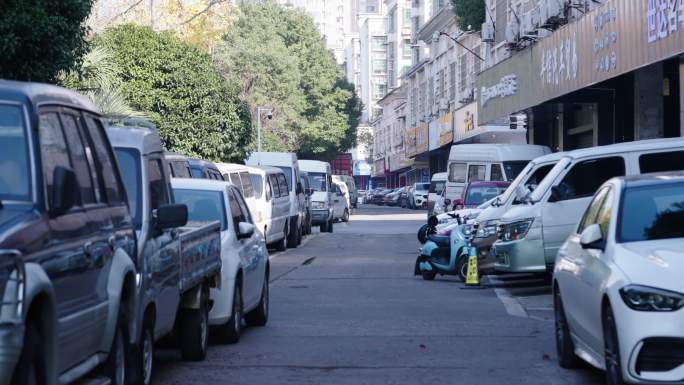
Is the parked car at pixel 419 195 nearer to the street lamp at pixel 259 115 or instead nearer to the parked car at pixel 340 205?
the street lamp at pixel 259 115

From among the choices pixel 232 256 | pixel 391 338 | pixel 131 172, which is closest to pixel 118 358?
pixel 131 172

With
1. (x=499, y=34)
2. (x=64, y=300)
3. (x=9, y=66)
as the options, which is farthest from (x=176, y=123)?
(x=64, y=300)

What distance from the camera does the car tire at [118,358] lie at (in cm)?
724

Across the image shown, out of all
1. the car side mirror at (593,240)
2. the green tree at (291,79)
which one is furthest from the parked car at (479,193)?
the green tree at (291,79)

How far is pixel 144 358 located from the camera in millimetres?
8406

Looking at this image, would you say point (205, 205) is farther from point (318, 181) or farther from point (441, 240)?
point (318, 181)

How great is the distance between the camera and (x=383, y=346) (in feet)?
37.8

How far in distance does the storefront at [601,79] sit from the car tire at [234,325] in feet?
36.7

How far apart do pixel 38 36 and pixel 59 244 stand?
10.4 meters

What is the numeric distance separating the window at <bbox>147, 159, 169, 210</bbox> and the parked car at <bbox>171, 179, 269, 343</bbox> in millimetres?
1499

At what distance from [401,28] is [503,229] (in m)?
88.0

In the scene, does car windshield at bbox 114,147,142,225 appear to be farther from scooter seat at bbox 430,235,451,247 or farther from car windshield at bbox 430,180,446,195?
car windshield at bbox 430,180,446,195

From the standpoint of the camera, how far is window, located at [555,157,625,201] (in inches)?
632

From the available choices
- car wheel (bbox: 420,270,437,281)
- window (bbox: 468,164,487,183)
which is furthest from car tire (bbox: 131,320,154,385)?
window (bbox: 468,164,487,183)
